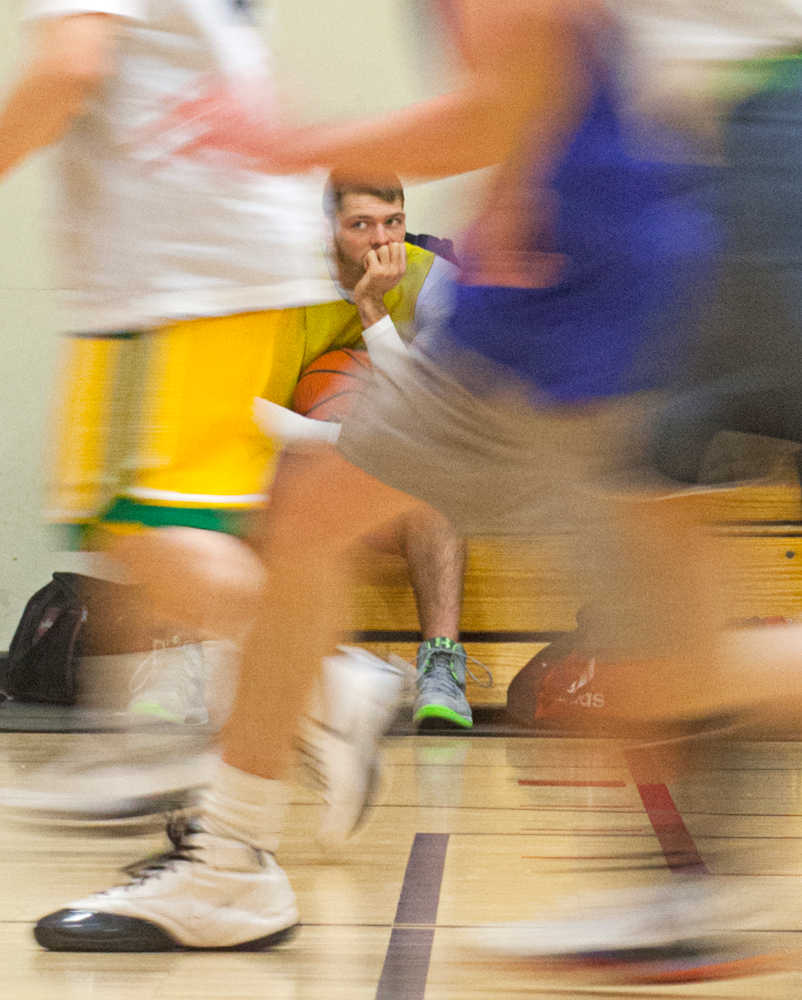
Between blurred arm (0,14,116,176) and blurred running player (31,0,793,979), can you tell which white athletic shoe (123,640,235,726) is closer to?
blurred arm (0,14,116,176)

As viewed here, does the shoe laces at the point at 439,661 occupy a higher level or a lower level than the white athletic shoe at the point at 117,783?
higher

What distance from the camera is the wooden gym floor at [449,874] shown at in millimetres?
1045

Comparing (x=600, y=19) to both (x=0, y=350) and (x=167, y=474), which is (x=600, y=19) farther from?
(x=0, y=350)

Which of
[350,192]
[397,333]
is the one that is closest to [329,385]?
[350,192]

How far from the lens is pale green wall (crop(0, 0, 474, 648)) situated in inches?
131

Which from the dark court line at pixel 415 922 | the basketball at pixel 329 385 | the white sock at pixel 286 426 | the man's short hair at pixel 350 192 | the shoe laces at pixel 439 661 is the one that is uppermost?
the man's short hair at pixel 350 192

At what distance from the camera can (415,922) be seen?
1.32 m

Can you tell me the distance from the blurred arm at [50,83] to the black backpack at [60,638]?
64.7 inches

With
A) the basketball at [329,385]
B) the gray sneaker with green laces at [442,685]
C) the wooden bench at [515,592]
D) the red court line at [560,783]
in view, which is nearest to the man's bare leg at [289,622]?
the red court line at [560,783]

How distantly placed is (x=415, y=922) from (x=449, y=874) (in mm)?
181

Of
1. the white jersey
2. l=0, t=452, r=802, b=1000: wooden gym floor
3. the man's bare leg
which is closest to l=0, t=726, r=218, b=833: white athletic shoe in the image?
l=0, t=452, r=802, b=1000: wooden gym floor

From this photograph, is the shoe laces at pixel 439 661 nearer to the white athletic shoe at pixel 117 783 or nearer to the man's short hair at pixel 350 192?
the white athletic shoe at pixel 117 783

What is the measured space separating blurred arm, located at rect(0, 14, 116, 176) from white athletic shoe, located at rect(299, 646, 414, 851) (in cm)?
63

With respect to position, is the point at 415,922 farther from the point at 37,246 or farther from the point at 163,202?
the point at 37,246
